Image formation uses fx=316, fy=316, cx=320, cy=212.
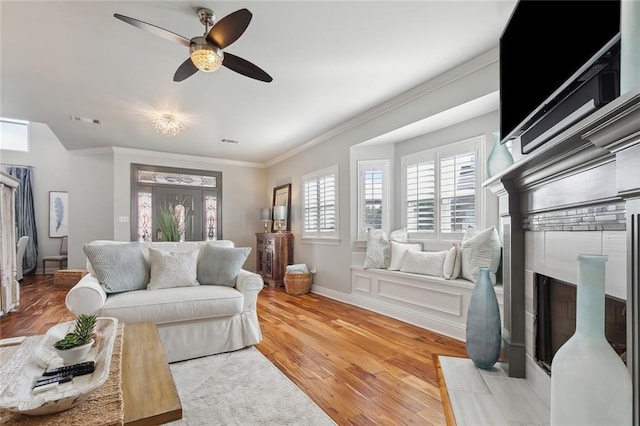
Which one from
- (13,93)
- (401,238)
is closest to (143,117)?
(13,93)

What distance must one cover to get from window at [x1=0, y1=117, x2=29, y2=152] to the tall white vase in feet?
30.7

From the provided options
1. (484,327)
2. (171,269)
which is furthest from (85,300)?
(484,327)

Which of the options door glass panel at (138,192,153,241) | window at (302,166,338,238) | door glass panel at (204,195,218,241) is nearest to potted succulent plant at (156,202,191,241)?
door glass panel at (138,192,153,241)

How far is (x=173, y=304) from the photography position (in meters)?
2.47

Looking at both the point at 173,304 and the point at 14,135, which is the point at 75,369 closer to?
the point at 173,304

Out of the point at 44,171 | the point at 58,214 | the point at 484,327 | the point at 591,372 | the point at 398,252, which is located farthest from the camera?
the point at 58,214

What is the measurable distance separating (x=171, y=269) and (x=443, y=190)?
3.01 m

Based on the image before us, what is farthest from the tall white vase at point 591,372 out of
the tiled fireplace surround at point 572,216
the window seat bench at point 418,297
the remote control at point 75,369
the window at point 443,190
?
the window at point 443,190

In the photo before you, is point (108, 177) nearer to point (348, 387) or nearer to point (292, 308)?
point (292, 308)

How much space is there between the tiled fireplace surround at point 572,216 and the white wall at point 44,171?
858 centimetres

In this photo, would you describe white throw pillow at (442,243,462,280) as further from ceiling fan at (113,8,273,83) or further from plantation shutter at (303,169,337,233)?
ceiling fan at (113,8,273,83)

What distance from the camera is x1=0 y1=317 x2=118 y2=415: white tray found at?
96 centimetres

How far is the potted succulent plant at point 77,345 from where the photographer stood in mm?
1248

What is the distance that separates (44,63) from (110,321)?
101 inches
